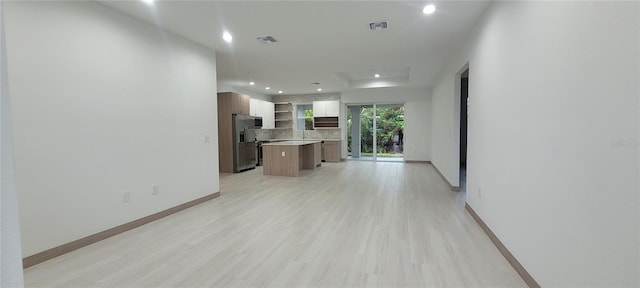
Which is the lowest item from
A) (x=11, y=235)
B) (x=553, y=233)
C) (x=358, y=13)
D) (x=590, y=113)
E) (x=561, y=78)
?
(x=553, y=233)

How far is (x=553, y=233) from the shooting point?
1.77m

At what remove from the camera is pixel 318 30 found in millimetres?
3754

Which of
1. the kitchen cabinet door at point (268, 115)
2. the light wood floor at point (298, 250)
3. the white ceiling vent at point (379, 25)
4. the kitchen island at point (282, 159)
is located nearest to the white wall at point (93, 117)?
the light wood floor at point (298, 250)

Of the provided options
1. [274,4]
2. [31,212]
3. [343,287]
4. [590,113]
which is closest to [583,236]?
[590,113]

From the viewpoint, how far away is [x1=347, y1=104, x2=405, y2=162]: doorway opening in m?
9.61

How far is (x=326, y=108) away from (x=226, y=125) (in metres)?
3.73

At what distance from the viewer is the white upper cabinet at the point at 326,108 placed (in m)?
9.76

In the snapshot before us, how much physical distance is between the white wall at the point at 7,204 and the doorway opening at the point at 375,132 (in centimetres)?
936

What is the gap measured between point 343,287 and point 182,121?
10.6 ft

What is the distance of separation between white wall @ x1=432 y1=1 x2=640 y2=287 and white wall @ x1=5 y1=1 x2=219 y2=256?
3.96 meters

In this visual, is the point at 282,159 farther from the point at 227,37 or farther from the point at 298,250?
the point at 298,250

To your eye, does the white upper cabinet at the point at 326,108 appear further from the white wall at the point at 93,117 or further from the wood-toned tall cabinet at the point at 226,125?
the white wall at the point at 93,117

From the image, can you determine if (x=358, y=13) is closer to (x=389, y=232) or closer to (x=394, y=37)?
(x=394, y=37)

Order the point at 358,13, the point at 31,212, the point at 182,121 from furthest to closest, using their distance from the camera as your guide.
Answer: the point at 182,121, the point at 358,13, the point at 31,212
